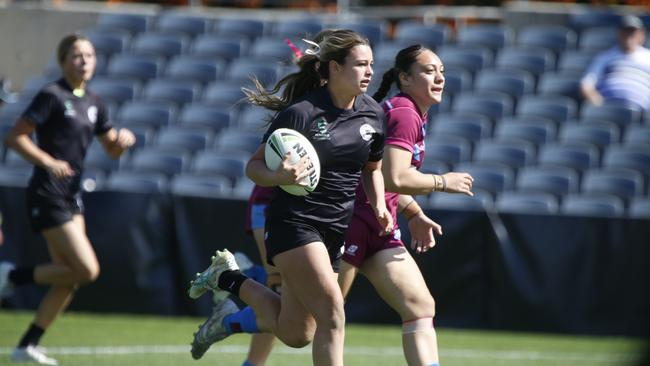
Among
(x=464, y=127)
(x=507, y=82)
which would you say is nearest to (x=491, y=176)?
(x=464, y=127)

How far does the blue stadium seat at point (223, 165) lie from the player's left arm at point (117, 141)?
4832mm

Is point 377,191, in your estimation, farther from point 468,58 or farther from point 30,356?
point 468,58

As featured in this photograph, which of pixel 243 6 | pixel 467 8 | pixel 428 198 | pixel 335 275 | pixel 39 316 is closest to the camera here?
pixel 335 275

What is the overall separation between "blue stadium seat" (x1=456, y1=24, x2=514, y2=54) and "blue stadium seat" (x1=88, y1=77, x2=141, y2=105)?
15.5 feet

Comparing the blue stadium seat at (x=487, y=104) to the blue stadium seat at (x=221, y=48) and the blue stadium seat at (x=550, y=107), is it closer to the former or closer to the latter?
the blue stadium seat at (x=550, y=107)

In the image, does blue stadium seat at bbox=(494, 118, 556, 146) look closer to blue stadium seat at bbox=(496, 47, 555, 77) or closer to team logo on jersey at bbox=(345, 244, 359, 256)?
blue stadium seat at bbox=(496, 47, 555, 77)

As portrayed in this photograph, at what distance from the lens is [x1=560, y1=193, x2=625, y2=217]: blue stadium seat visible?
1119 cm

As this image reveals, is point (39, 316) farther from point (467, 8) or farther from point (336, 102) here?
point (467, 8)

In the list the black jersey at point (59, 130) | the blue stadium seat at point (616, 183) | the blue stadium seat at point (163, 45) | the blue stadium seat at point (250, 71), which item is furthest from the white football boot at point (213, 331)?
the blue stadium seat at point (163, 45)

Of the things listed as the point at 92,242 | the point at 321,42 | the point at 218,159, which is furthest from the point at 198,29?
the point at 321,42

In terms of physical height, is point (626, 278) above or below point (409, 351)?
below

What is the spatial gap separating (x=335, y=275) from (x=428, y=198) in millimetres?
6926

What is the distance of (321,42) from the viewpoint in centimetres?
508

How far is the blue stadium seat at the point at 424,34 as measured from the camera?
14391 millimetres
